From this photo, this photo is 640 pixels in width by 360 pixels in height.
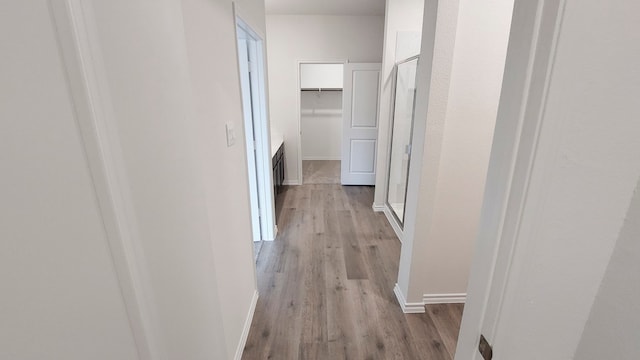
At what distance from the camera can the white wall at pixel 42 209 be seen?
38cm

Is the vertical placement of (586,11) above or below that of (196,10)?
below

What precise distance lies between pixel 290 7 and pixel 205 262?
4123 millimetres

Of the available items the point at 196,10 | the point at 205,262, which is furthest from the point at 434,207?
the point at 196,10

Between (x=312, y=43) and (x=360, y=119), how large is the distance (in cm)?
143

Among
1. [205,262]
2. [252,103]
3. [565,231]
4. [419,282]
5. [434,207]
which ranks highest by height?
[252,103]

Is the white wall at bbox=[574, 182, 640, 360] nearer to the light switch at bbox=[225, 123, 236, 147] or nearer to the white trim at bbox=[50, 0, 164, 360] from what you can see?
the white trim at bbox=[50, 0, 164, 360]

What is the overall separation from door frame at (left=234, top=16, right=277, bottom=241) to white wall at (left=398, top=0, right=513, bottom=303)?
1396 mm

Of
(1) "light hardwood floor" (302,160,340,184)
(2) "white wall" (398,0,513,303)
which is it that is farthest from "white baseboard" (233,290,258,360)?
(1) "light hardwood floor" (302,160,340,184)

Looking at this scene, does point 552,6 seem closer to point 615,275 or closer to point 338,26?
point 615,275

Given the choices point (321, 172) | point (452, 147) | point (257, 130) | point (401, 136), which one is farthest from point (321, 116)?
point (452, 147)

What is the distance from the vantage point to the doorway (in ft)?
8.24

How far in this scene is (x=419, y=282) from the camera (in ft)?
6.96

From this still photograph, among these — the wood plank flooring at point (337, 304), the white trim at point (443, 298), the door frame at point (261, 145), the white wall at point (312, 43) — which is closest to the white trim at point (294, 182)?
the white wall at point (312, 43)

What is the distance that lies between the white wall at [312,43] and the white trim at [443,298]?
3587 millimetres
